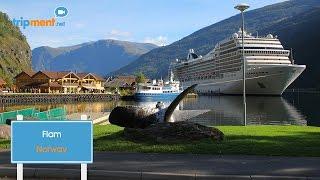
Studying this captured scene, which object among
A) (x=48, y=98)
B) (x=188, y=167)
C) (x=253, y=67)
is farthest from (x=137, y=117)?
(x=253, y=67)

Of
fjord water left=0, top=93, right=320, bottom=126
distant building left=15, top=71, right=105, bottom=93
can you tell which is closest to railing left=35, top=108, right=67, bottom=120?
fjord water left=0, top=93, right=320, bottom=126

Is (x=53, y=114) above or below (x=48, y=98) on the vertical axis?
below

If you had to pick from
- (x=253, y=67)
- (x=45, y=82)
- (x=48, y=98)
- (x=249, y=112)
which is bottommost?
(x=249, y=112)

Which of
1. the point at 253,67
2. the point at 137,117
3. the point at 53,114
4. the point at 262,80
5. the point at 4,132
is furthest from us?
the point at 262,80

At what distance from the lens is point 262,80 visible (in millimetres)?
118625

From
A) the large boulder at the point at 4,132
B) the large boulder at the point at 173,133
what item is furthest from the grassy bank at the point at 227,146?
the large boulder at the point at 4,132

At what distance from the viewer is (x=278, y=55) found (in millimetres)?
118875

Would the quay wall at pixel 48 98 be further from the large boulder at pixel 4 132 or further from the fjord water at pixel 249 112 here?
the large boulder at pixel 4 132

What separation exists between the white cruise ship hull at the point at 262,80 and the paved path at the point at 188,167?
104495 millimetres

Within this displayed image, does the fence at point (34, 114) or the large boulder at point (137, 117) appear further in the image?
the fence at point (34, 114)

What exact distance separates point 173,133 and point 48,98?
96.3 metres

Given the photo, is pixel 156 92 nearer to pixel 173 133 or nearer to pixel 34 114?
pixel 34 114

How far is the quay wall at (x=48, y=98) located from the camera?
327 feet

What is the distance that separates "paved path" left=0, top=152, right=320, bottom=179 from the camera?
33.7 feet
